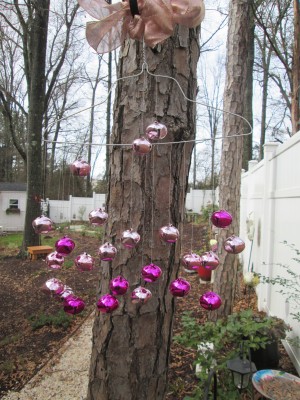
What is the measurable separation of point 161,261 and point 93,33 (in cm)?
86

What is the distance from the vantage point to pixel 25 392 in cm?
267

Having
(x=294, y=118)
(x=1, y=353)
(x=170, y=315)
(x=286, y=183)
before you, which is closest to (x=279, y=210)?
(x=286, y=183)

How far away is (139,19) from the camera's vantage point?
3.26 feet

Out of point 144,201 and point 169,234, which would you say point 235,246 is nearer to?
point 169,234

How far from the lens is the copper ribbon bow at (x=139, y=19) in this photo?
0.97 metres

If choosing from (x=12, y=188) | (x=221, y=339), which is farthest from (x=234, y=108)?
(x=12, y=188)

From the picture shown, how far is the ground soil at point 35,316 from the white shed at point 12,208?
10.4m

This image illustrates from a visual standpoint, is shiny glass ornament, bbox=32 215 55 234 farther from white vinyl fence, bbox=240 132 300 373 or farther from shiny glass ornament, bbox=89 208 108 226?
white vinyl fence, bbox=240 132 300 373

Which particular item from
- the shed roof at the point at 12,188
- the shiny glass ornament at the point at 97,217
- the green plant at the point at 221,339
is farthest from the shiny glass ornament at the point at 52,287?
the shed roof at the point at 12,188

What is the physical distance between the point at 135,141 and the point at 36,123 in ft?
A: 23.2

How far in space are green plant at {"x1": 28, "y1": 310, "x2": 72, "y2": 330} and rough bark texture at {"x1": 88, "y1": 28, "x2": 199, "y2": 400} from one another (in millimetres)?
2947

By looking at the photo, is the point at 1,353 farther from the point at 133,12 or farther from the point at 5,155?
the point at 5,155

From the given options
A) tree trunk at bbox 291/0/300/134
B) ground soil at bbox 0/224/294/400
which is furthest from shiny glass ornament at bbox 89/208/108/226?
tree trunk at bbox 291/0/300/134

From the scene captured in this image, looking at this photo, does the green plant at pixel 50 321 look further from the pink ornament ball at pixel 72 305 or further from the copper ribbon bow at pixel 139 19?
the copper ribbon bow at pixel 139 19
